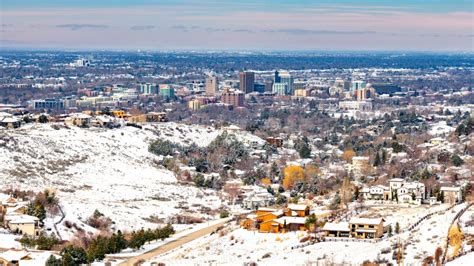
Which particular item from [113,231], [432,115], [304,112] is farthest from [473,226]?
[304,112]

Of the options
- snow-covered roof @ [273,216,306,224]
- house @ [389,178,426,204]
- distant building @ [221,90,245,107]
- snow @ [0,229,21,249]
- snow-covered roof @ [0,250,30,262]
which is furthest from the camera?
distant building @ [221,90,245,107]

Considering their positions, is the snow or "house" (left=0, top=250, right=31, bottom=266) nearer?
"house" (left=0, top=250, right=31, bottom=266)

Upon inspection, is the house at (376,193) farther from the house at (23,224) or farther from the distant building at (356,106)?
the distant building at (356,106)

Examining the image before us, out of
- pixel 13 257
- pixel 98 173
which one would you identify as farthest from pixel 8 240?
pixel 98 173

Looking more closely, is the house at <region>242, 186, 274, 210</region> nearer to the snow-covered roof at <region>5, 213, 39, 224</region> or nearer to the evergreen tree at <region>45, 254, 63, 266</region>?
the snow-covered roof at <region>5, 213, 39, 224</region>

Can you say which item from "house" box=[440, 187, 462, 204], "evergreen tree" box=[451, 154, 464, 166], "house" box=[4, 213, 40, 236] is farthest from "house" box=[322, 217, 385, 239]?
"evergreen tree" box=[451, 154, 464, 166]
